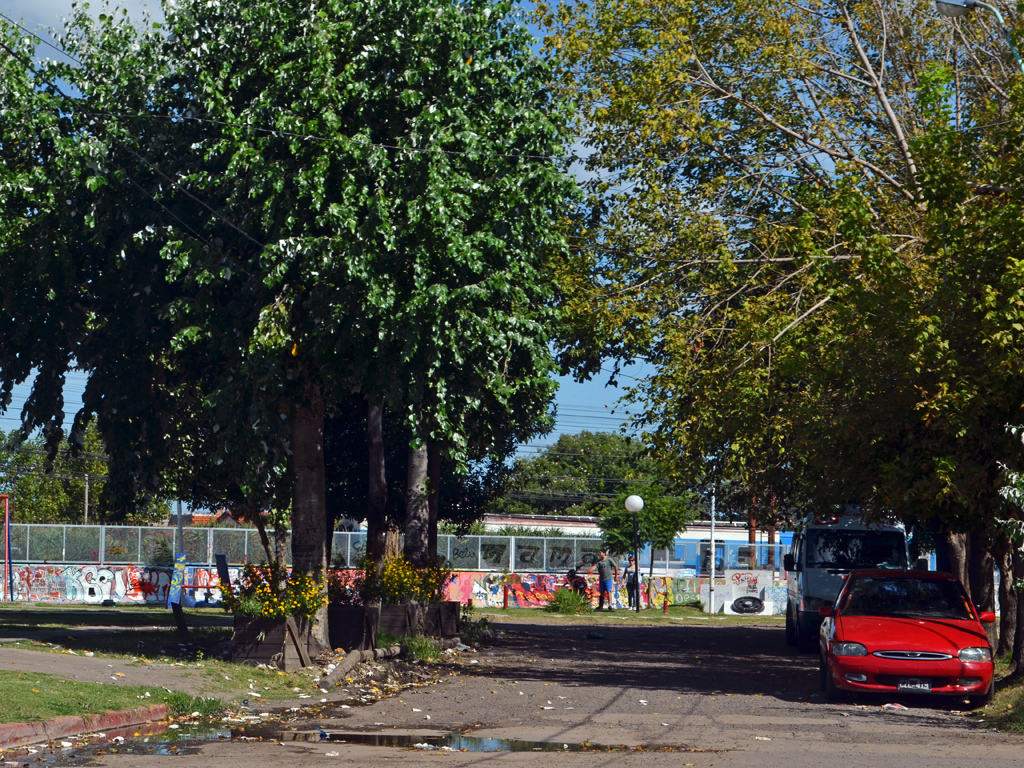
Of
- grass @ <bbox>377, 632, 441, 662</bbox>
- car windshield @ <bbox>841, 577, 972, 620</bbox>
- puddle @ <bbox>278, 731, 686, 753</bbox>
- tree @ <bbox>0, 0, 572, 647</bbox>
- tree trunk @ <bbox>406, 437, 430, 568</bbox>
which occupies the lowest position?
grass @ <bbox>377, 632, 441, 662</bbox>

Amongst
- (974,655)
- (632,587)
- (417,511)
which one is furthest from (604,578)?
(974,655)

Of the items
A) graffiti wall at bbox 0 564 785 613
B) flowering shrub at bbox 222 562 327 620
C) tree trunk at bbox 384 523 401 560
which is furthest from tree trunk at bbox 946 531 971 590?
graffiti wall at bbox 0 564 785 613

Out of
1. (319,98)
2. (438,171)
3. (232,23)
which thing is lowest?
(438,171)

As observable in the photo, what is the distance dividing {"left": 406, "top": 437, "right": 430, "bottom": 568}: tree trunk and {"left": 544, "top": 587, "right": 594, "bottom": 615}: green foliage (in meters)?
18.9

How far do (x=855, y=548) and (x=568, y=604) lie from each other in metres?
17.2

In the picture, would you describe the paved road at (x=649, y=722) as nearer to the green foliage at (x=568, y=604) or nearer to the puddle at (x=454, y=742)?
the puddle at (x=454, y=742)

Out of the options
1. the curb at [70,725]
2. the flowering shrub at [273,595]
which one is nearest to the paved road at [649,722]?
the curb at [70,725]

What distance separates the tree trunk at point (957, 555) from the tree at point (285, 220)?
407 inches

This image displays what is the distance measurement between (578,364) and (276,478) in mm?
9631

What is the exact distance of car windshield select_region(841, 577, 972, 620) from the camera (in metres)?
15.1

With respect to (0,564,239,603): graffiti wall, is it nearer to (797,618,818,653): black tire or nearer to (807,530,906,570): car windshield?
(797,618,818,653): black tire

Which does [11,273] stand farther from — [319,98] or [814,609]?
[814,609]

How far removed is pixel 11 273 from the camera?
54.2 ft

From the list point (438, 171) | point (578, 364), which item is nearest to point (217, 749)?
point (438, 171)
